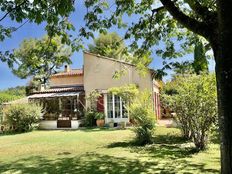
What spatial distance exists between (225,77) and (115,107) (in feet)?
85.9

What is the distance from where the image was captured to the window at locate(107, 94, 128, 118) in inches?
1283

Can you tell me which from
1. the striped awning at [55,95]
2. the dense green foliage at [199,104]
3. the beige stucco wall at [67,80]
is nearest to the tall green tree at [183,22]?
the dense green foliage at [199,104]

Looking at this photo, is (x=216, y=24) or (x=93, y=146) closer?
(x=216, y=24)

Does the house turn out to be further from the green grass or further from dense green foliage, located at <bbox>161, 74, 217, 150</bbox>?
dense green foliage, located at <bbox>161, 74, 217, 150</bbox>

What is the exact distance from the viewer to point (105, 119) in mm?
32688

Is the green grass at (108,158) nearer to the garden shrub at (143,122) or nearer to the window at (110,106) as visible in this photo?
the garden shrub at (143,122)

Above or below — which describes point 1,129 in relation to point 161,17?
below

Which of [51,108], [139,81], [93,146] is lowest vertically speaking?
[93,146]

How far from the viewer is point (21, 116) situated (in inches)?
1157

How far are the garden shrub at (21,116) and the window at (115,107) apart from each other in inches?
287

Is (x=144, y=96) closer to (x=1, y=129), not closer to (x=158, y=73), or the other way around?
(x=158, y=73)

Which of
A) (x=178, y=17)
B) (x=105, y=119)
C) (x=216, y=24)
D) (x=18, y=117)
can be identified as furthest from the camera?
(x=105, y=119)

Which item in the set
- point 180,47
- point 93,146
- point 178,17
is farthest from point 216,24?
point 93,146

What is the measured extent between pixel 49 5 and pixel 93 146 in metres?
11.3
